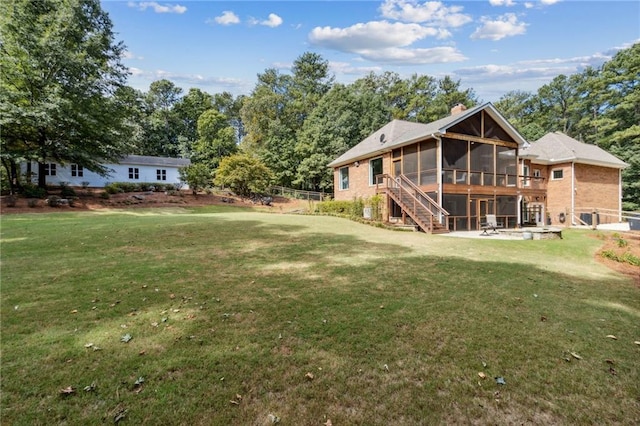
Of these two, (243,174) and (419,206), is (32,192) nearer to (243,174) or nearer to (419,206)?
(243,174)

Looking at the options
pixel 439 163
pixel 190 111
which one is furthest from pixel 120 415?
pixel 190 111

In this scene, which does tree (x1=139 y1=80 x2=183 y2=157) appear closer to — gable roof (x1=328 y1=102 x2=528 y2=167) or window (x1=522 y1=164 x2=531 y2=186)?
gable roof (x1=328 y1=102 x2=528 y2=167)

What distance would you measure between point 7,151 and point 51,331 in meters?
24.5

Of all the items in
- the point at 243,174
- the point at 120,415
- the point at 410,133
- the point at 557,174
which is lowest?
the point at 120,415

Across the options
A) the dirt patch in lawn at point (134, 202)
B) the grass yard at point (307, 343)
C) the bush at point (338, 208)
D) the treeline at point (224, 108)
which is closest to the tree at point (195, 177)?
the treeline at point (224, 108)

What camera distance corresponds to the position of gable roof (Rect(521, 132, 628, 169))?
20672 mm

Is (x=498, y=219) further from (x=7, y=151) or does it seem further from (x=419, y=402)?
(x=7, y=151)

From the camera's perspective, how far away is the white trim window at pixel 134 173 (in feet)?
108

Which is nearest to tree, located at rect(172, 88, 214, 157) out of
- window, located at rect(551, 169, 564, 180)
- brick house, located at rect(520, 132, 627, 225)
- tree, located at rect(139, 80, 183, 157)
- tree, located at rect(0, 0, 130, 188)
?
tree, located at rect(139, 80, 183, 157)

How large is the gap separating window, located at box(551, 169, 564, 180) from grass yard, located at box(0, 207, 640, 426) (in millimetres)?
18125

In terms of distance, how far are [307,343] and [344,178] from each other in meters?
21.5

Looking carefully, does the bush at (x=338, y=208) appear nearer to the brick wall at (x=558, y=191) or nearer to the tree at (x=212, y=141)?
the brick wall at (x=558, y=191)

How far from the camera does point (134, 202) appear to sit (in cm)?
2392

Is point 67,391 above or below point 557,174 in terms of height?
below
